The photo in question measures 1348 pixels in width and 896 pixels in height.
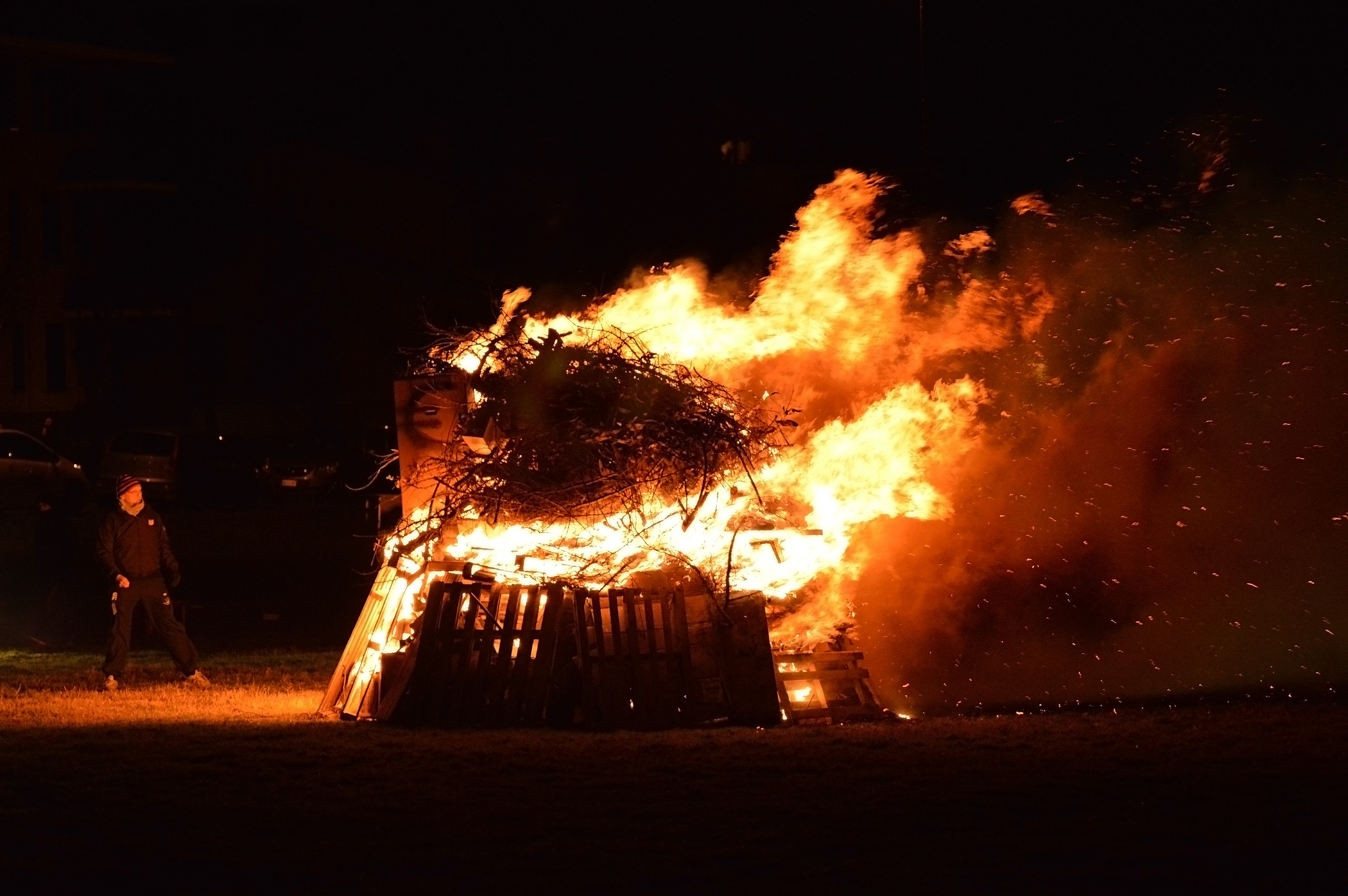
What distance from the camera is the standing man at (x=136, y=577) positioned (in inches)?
585

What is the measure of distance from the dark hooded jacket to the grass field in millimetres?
2063

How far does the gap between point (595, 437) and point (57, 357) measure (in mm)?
36351

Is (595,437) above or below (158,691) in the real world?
above

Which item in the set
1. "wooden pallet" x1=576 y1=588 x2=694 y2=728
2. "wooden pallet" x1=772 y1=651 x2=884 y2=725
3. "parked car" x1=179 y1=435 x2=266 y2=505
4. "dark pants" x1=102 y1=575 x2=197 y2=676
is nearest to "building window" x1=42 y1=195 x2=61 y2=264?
"parked car" x1=179 y1=435 x2=266 y2=505

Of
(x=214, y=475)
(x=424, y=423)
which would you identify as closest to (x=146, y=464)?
(x=214, y=475)

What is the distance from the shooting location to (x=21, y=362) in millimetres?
44719

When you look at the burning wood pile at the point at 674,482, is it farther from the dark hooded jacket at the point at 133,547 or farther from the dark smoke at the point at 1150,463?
the dark hooded jacket at the point at 133,547

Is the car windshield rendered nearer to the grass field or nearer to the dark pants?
the dark pants

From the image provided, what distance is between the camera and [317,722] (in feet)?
41.7

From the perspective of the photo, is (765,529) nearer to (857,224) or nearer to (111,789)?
(857,224)

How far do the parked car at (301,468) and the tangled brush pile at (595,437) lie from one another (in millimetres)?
24656

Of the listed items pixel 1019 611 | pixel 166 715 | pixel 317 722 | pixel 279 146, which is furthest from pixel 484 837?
pixel 279 146

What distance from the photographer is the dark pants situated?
584 inches

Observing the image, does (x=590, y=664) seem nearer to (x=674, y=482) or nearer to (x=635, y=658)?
(x=635, y=658)
